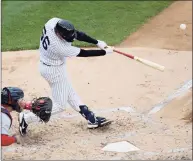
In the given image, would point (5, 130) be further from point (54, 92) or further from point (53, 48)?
point (54, 92)

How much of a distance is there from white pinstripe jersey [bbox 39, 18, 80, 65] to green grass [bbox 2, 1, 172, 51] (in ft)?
12.9

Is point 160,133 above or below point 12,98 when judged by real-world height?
below

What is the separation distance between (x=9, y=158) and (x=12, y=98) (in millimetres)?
1088

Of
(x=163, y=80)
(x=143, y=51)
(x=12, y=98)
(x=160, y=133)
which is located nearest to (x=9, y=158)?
(x=12, y=98)

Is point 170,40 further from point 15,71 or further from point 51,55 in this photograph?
point 51,55

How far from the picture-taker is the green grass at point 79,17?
11.4m

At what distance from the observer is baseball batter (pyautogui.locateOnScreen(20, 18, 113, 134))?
6.71 metres

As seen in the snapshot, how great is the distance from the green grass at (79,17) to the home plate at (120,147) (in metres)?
4.37

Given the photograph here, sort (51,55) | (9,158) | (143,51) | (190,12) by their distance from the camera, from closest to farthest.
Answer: (9,158), (51,55), (143,51), (190,12)

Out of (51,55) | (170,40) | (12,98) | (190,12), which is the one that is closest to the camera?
(12,98)

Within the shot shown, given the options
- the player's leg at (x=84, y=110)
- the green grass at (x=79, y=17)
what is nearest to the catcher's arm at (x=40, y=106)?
the player's leg at (x=84, y=110)

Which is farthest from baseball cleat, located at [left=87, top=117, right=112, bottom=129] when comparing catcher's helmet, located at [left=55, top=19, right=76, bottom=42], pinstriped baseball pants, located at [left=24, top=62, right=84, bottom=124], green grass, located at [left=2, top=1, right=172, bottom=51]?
green grass, located at [left=2, top=1, right=172, bottom=51]

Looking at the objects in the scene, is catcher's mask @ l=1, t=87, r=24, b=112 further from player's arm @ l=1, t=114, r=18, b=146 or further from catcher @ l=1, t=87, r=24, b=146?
player's arm @ l=1, t=114, r=18, b=146

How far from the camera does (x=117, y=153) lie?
253 inches
